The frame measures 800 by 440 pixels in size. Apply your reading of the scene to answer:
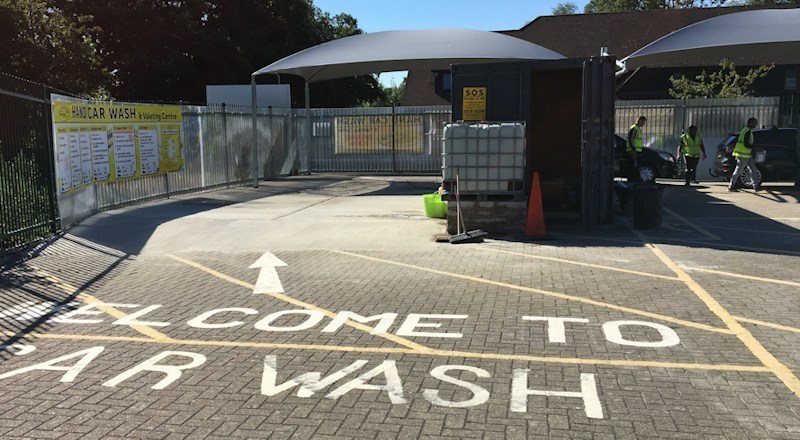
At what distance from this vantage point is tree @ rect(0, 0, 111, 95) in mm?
25078

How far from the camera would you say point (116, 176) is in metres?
14.7

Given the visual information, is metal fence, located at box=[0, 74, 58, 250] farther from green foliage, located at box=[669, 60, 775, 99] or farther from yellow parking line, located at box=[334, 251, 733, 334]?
green foliage, located at box=[669, 60, 775, 99]

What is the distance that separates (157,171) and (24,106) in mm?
5616

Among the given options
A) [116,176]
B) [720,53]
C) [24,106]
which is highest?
[720,53]

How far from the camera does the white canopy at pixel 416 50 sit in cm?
2108

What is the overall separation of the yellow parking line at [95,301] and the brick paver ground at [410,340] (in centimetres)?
4

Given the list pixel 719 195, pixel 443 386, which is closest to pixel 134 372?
pixel 443 386

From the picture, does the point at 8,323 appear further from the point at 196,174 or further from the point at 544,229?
the point at 196,174

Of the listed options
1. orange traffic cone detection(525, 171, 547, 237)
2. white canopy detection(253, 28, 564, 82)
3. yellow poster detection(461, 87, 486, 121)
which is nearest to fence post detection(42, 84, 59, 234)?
yellow poster detection(461, 87, 486, 121)

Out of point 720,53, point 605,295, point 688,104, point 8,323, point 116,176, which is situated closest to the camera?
point 8,323

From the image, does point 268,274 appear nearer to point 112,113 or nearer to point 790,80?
point 112,113

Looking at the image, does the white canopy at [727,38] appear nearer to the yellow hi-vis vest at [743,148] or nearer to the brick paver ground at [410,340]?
the yellow hi-vis vest at [743,148]

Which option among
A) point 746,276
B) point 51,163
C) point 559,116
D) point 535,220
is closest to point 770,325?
point 746,276

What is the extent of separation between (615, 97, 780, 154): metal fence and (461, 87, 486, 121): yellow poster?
13.2m
